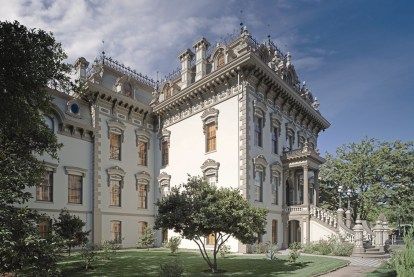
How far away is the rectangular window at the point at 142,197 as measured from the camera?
27.6 meters

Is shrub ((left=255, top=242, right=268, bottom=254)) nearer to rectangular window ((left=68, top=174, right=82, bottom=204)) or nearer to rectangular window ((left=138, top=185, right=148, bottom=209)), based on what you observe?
rectangular window ((left=138, top=185, right=148, bottom=209))

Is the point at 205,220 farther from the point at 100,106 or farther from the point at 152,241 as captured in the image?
the point at 100,106

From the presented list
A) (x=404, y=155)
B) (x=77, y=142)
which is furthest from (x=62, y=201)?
(x=404, y=155)

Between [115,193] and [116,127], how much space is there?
4.83 m

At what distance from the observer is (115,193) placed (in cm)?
2608

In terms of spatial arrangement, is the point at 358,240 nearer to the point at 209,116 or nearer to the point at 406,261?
the point at 209,116

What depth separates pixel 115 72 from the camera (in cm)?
2819

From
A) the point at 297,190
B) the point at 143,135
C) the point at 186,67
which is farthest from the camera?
the point at 143,135

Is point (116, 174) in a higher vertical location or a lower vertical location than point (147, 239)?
higher

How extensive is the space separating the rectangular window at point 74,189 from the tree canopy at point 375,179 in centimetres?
2339

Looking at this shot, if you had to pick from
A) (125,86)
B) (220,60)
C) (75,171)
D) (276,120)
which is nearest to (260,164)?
(276,120)

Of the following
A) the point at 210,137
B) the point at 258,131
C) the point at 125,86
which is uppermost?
the point at 125,86

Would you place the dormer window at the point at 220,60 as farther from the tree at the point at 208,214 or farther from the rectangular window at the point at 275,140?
the tree at the point at 208,214

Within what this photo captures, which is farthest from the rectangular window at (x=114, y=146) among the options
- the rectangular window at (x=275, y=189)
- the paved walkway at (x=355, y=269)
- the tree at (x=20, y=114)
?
the paved walkway at (x=355, y=269)
